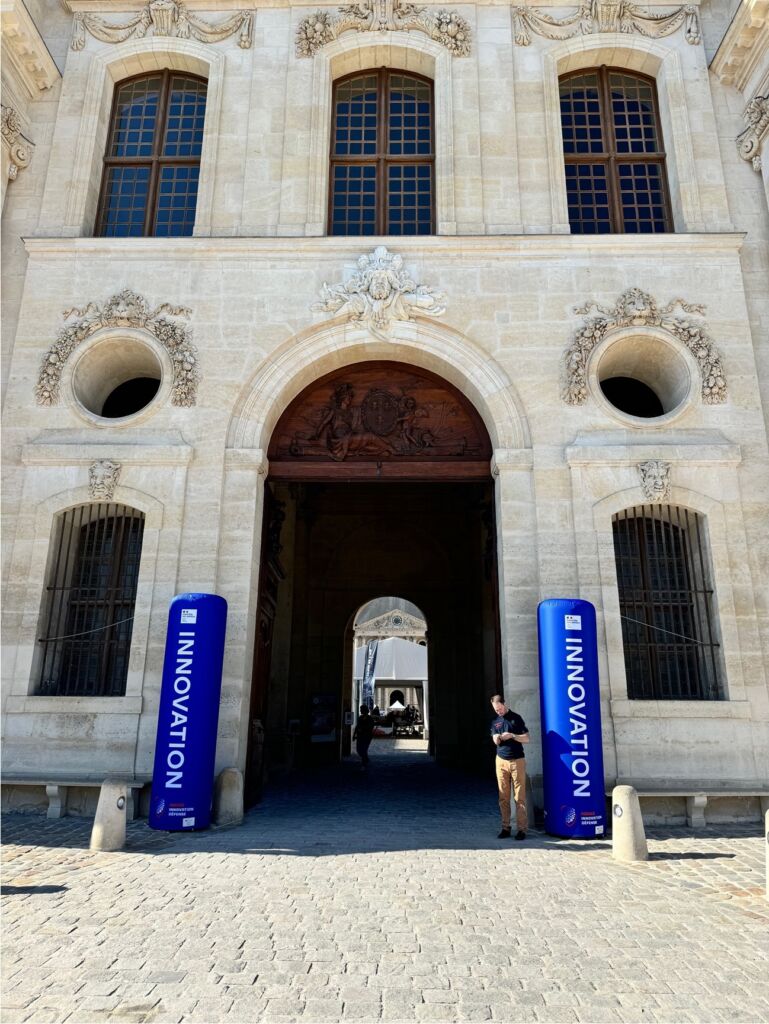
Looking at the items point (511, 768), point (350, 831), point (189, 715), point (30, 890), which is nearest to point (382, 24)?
point (189, 715)

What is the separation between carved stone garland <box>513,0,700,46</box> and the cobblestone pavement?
43.8 ft

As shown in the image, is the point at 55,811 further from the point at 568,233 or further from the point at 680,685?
the point at 568,233

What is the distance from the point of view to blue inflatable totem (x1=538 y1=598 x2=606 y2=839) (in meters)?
8.31

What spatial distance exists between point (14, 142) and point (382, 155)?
21.0 feet

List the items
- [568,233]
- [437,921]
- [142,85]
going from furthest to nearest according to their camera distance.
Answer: [142,85], [568,233], [437,921]

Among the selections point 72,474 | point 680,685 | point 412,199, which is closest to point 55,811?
point 72,474

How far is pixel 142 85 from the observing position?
45.2 ft

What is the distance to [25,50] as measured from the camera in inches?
486

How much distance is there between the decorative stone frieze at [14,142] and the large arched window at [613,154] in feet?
31.4

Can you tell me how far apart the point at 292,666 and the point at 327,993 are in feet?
48.8

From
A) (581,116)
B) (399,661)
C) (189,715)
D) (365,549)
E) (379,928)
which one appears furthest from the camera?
(399,661)

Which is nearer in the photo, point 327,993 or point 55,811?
point 327,993

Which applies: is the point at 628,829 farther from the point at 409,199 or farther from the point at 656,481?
the point at 409,199

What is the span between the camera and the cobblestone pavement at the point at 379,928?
388 cm
